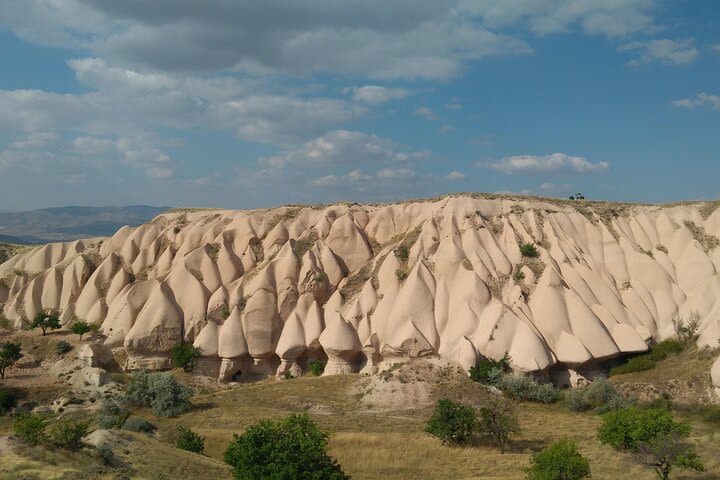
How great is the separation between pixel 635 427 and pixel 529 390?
39.0ft

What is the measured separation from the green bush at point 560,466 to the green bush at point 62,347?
1334 inches

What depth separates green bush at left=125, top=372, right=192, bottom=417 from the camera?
30.0 meters

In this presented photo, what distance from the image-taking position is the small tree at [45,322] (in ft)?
150

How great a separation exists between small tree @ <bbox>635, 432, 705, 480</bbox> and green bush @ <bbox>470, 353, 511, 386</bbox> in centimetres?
1430

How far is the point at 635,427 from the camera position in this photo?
22.0 meters

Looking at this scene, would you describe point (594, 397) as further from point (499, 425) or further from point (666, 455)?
point (666, 455)

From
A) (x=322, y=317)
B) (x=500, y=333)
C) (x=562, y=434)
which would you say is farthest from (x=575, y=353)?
(x=322, y=317)

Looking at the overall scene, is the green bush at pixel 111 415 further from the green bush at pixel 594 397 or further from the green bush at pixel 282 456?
the green bush at pixel 594 397

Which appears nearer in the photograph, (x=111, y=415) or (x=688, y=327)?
(x=111, y=415)

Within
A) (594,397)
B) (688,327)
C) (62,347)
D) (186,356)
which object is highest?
(688,327)

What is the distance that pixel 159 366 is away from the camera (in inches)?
1683

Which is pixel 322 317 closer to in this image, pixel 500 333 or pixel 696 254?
pixel 500 333

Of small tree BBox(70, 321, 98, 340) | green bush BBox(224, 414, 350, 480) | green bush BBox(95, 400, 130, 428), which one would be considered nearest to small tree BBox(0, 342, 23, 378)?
small tree BBox(70, 321, 98, 340)

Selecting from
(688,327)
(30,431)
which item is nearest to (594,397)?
(688,327)
